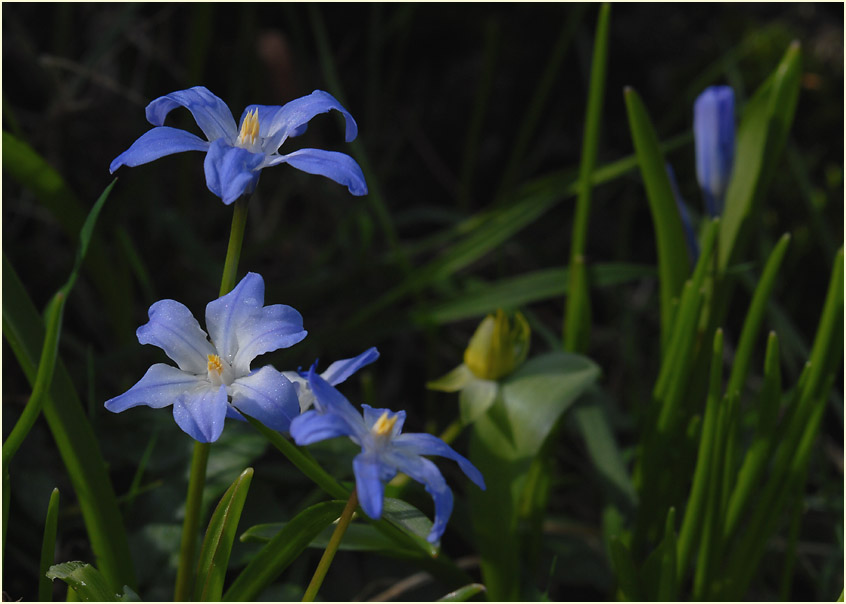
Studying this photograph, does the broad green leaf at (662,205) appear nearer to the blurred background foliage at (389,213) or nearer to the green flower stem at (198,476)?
the blurred background foliage at (389,213)

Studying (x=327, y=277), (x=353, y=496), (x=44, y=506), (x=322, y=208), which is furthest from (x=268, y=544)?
(x=322, y=208)

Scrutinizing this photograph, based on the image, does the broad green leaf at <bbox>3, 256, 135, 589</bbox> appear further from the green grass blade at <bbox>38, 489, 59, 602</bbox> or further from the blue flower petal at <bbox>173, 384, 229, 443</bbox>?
the blue flower petal at <bbox>173, 384, 229, 443</bbox>

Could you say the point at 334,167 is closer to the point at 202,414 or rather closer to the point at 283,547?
the point at 202,414

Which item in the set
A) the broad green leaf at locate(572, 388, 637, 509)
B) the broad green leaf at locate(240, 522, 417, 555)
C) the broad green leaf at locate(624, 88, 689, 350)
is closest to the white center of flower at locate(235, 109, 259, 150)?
the broad green leaf at locate(240, 522, 417, 555)

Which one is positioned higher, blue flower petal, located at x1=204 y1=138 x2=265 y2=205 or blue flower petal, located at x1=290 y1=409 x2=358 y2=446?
blue flower petal, located at x1=204 y1=138 x2=265 y2=205

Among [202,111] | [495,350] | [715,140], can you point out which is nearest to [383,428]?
[202,111]

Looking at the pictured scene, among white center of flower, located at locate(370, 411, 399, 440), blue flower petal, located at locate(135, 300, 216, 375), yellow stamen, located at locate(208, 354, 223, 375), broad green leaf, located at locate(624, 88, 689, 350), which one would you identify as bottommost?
white center of flower, located at locate(370, 411, 399, 440)
